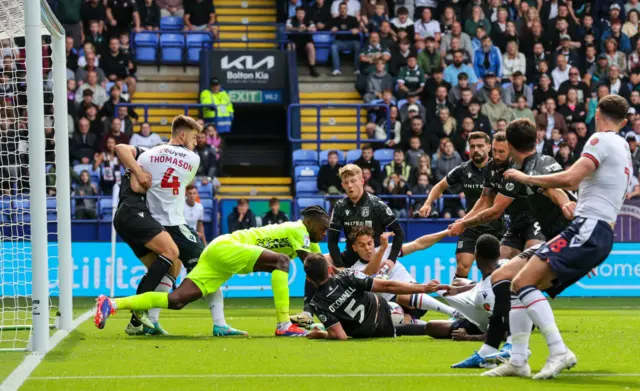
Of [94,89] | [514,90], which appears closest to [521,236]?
[514,90]

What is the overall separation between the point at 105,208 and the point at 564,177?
15437mm

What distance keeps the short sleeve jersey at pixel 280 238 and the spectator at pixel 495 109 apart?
13.5 metres

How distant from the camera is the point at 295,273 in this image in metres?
20.0

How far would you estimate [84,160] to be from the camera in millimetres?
22828

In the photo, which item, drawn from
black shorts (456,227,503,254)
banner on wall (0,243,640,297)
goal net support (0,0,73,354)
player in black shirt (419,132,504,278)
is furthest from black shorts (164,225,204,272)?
banner on wall (0,243,640,297)

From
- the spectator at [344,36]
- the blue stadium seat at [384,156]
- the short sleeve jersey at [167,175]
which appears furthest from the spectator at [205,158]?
the short sleeve jersey at [167,175]

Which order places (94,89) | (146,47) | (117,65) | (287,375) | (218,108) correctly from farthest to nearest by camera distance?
(146,47), (117,65), (218,108), (94,89), (287,375)

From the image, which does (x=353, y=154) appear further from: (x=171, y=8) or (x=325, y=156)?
(x=171, y=8)

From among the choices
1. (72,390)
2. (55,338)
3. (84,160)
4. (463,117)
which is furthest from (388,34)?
(72,390)

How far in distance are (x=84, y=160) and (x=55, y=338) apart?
12073 mm

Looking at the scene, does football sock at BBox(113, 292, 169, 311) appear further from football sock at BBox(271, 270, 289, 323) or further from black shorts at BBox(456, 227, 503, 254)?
black shorts at BBox(456, 227, 503, 254)

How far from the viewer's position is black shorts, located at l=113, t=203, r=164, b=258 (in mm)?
11555

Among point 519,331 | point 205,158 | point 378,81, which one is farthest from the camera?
point 378,81

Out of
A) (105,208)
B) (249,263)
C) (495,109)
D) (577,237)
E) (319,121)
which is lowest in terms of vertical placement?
(105,208)
